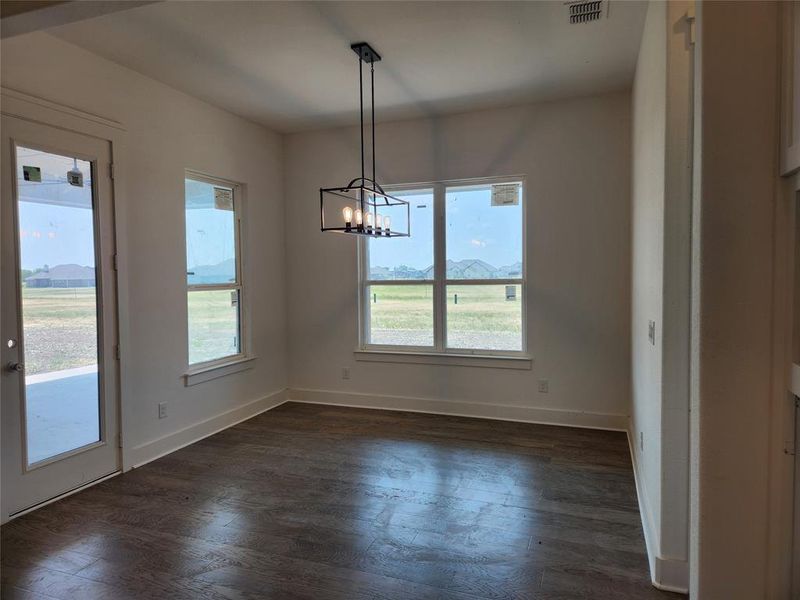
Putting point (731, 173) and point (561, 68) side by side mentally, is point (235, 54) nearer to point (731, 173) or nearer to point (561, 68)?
point (561, 68)

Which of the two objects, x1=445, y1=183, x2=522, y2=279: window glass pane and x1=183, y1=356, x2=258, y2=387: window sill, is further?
x1=445, y1=183, x2=522, y2=279: window glass pane

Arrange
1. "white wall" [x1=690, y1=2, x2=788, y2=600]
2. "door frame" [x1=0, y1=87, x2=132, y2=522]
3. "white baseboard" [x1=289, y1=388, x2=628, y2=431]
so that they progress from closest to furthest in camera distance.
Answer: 1. "white wall" [x1=690, y1=2, x2=788, y2=600]
2. "door frame" [x1=0, y1=87, x2=132, y2=522]
3. "white baseboard" [x1=289, y1=388, x2=628, y2=431]

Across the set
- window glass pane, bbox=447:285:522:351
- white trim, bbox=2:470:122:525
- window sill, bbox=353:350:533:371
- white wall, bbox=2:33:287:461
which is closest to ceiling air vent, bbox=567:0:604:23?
window glass pane, bbox=447:285:522:351

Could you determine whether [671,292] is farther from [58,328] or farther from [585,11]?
[58,328]

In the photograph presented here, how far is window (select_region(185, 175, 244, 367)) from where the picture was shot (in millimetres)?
4219

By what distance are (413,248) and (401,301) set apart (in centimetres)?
57

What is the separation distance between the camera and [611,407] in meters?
4.32

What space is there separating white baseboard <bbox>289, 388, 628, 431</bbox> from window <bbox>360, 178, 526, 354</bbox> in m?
0.53

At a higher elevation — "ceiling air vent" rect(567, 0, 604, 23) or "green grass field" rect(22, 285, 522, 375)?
"ceiling air vent" rect(567, 0, 604, 23)

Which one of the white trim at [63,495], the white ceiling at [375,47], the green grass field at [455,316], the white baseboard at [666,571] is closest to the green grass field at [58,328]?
the white trim at [63,495]

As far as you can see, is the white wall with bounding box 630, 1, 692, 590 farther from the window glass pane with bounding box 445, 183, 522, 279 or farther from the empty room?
the window glass pane with bounding box 445, 183, 522, 279

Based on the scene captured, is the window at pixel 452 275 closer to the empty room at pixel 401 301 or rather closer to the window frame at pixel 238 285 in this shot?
the empty room at pixel 401 301

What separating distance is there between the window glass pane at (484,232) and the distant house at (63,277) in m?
3.05

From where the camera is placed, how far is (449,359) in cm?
482
